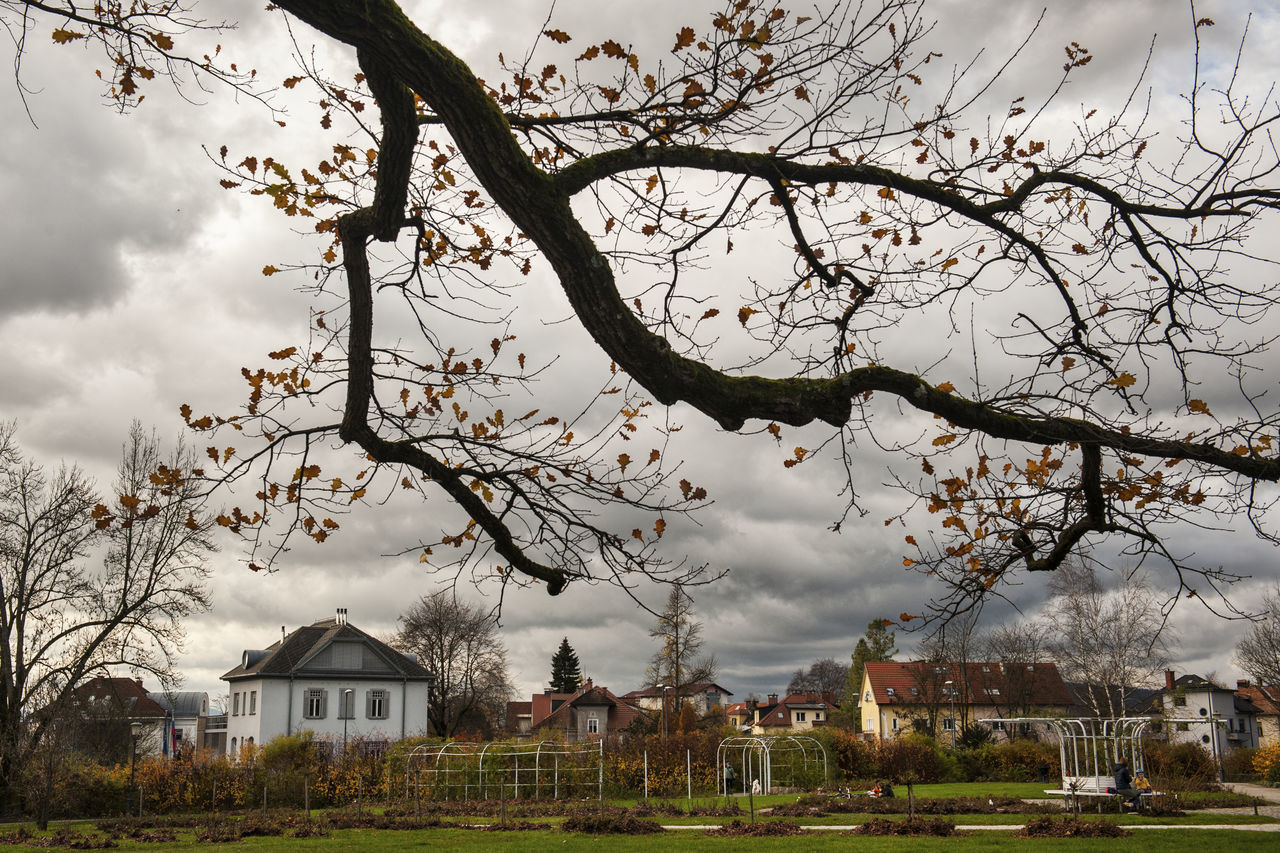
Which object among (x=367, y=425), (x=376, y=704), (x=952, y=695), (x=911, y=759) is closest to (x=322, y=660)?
(x=376, y=704)

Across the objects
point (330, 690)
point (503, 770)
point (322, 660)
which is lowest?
point (503, 770)

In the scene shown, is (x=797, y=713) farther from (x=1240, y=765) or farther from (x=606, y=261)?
(x=606, y=261)

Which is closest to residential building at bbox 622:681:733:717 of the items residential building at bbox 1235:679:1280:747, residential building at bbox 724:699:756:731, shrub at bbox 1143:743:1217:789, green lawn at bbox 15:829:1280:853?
residential building at bbox 724:699:756:731

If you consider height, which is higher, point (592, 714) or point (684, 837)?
point (684, 837)

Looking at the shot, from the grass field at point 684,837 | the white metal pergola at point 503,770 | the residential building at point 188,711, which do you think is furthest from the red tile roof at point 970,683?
the residential building at point 188,711

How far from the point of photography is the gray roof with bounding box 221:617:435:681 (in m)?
42.9

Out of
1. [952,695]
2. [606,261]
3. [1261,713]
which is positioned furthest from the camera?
[1261,713]

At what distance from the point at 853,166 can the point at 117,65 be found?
3967mm

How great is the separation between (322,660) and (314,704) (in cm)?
197

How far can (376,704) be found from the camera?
44.0 m

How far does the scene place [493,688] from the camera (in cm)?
4891

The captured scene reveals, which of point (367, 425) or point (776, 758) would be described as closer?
point (367, 425)

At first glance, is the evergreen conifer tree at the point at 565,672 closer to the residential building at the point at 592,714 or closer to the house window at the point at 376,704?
the residential building at the point at 592,714

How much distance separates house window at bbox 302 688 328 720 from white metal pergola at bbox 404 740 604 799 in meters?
Answer: 15.2
